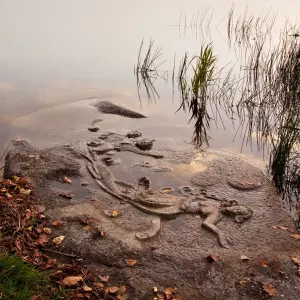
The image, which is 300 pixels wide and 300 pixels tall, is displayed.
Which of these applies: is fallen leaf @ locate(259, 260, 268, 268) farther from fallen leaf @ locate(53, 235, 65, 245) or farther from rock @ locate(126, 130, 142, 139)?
rock @ locate(126, 130, 142, 139)

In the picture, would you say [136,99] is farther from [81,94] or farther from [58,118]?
[58,118]

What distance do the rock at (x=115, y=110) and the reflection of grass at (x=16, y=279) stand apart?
15.2ft

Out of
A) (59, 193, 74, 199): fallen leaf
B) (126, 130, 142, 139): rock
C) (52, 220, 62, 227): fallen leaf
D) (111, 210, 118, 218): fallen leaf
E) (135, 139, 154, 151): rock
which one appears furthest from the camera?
(126, 130, 142, 139): rock

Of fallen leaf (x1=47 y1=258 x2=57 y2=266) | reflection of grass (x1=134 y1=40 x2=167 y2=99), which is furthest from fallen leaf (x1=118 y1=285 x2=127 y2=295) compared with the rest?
reflection of grass (x1=134 y1=40 x2=167 y2=99)

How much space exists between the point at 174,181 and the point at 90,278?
2024mm

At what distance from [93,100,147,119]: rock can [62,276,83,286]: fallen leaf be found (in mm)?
4361

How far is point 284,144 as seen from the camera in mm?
4688

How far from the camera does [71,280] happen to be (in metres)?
2.61

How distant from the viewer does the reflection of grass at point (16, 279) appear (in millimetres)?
2129

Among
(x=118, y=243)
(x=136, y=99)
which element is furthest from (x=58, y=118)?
(x=118, y=243)

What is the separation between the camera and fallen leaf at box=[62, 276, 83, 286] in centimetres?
257

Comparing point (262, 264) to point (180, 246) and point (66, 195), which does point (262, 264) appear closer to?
point (180, 246)

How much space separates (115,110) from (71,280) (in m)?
4.62

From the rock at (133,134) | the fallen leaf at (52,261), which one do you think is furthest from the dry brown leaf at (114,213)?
the rock at (133,134)
